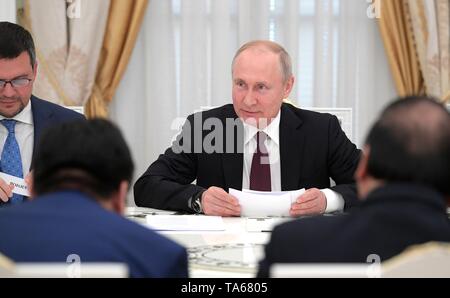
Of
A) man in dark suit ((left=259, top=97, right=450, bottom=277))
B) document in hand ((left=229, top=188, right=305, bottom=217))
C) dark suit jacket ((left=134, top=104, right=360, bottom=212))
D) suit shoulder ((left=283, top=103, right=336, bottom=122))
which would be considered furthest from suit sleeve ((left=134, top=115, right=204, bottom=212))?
man in dark suit ((left=259, top=97, right=450, bottom=277))

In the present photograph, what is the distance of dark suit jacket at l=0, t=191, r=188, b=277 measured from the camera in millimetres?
1583

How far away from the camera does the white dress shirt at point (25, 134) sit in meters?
3.61

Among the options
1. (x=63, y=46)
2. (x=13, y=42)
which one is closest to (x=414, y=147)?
(x=13, y=42)

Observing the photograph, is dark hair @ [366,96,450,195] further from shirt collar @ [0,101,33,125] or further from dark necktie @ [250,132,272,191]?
shirt collar @ [0,101,33,125]

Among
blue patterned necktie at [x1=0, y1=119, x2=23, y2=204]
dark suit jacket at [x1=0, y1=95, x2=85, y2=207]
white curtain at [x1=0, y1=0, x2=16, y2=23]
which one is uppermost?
white curtain at [x1=0, y1=0, x2=16, y2=23]

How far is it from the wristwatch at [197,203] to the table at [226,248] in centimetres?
18

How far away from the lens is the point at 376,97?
19.6ft

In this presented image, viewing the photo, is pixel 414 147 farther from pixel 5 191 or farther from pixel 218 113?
pixel 218 113

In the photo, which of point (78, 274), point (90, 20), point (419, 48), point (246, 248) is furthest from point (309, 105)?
point (78, 274)

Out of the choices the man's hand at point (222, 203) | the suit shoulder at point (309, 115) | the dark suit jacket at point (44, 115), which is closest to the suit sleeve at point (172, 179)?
the man's hand at point (222, 203)

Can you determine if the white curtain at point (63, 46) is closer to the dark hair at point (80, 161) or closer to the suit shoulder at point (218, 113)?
the suit shoulder at point (218, 113)

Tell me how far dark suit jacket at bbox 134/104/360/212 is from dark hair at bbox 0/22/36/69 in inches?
33.9

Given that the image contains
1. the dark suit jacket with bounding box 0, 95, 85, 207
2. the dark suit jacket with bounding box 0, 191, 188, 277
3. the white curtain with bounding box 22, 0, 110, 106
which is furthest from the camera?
the white curtain with bounding box 22, 0, 110, 106
